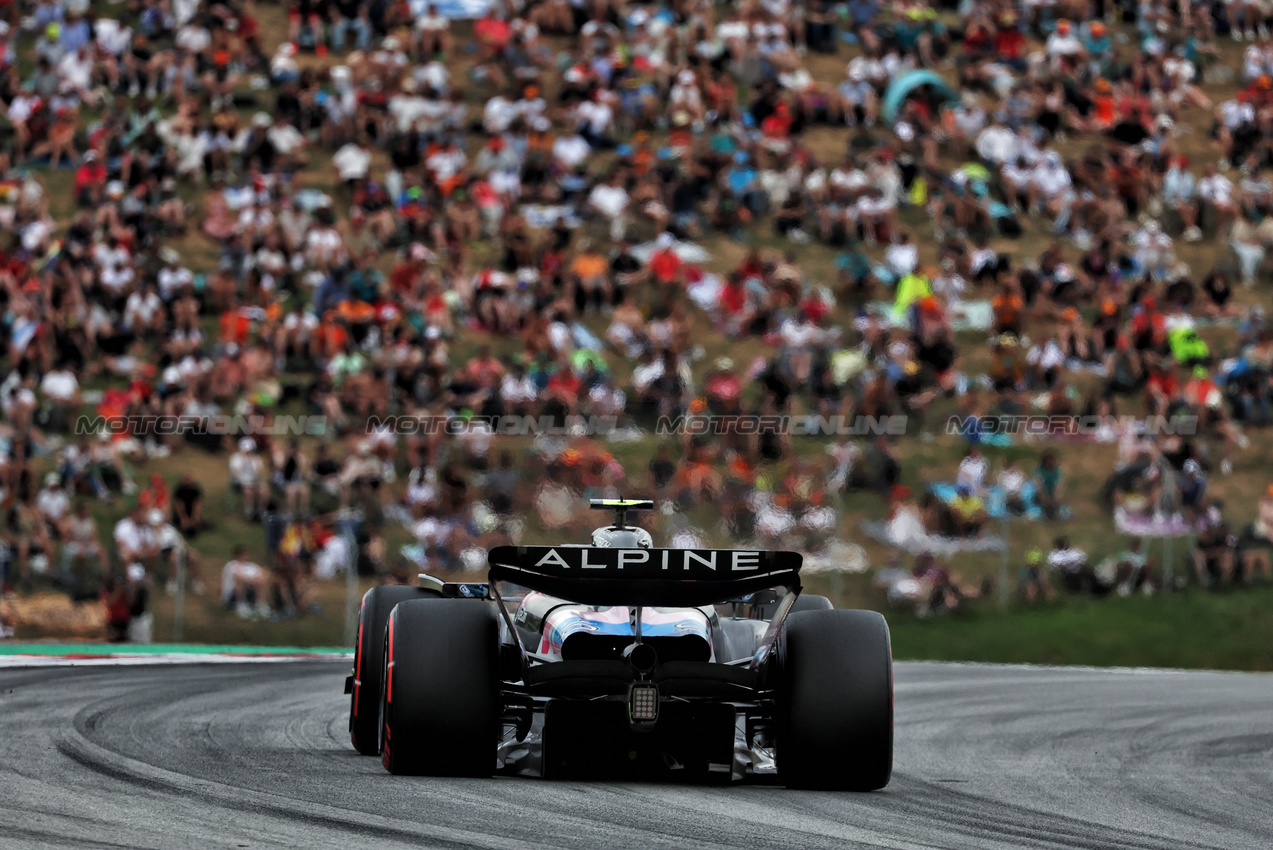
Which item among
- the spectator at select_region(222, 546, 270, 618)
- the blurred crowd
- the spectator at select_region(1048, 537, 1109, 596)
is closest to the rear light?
the blurred crowd

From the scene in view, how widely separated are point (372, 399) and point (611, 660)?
14003 mm

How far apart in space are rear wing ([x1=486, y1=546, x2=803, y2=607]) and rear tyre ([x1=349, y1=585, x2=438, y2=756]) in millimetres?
1296

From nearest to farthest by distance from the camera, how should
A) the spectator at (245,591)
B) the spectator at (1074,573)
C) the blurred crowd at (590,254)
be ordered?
the spectator at (245,591)
the spectator at (1074,573)
the blurred crowd at (590,254)

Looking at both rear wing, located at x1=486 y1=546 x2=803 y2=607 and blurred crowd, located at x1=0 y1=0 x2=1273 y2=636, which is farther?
blurred crowd, located at x1=0 y1=0 x2=1273 y2=636

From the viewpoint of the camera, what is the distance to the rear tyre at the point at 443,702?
26.0 feet

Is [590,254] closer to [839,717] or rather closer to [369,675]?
[369,675]

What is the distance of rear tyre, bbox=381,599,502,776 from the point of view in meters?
7.92

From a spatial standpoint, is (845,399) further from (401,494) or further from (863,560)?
(401,494)

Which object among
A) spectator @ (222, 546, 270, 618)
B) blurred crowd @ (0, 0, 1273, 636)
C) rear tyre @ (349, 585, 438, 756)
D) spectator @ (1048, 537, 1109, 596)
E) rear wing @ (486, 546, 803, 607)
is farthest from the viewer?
blurred crowd @ (0, 0, 1273, 636)

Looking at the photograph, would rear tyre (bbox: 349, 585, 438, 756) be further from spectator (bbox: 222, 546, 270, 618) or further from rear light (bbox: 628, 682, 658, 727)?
spectator (bbox: 222, 546, 270, 618)

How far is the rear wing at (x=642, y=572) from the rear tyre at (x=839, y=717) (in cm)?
38

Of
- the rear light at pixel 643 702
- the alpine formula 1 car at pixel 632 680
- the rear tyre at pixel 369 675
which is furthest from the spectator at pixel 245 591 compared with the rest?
the rear light at pixel 643 702

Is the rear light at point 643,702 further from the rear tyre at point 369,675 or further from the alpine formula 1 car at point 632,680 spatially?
the rear tyre at point 369,675

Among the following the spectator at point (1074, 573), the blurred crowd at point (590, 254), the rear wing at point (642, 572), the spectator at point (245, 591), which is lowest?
the spectator at point (245, 591)
